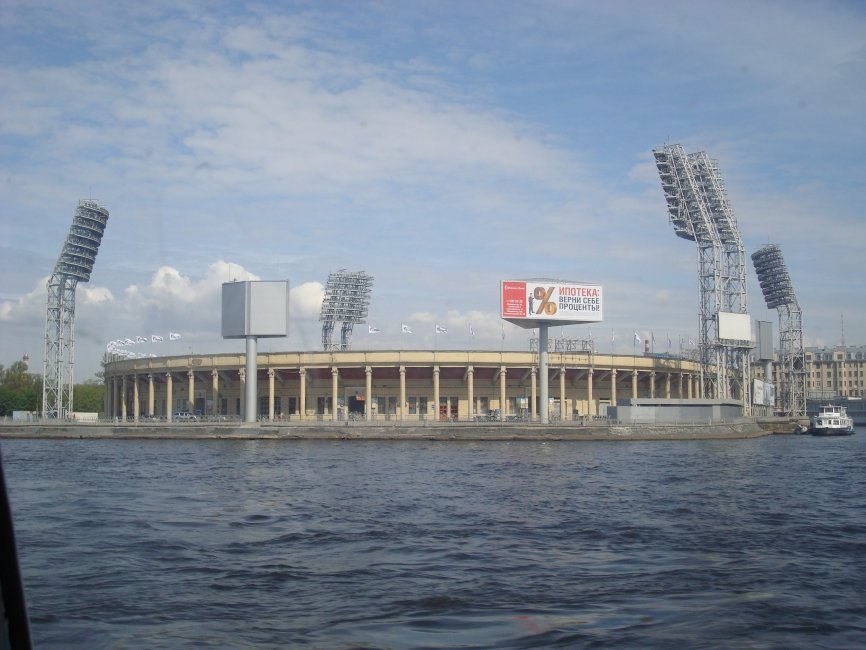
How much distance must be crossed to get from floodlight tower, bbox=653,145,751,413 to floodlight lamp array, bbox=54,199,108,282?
6099 centimetres

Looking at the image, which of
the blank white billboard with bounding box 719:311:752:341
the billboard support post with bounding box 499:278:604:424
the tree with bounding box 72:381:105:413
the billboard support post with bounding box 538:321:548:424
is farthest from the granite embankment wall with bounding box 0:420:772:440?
the tree with bounding box 72:381:105:413

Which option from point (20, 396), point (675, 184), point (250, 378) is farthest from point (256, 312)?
point (20, 396)

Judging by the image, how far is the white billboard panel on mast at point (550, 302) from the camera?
78.6 meters

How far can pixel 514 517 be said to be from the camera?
23422 mm

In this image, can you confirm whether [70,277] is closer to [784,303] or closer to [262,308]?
[262,308]

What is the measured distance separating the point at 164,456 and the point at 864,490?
37.6m

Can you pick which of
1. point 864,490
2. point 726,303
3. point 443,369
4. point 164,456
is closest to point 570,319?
point 443,369

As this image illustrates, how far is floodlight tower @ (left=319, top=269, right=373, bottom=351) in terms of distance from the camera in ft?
407

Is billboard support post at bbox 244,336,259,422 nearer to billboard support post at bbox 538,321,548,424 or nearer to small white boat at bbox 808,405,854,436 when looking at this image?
billboard support post at bbox 538,321,548,424

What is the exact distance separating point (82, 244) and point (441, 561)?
83.1 metres

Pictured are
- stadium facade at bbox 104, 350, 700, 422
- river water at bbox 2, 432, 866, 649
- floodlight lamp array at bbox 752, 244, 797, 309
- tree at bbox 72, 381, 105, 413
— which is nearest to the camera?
river water at bbox 2, 432, 866, 649

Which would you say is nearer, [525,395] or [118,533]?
[118,533]

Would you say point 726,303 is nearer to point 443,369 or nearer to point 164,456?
point 443,369

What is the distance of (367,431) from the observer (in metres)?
76.6
